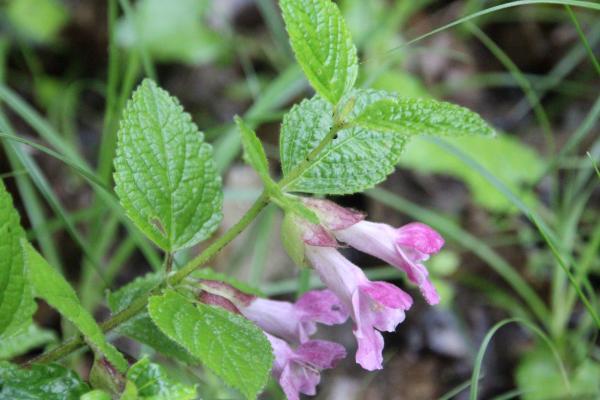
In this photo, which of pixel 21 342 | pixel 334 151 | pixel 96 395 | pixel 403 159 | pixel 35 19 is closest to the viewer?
pixel 96 395

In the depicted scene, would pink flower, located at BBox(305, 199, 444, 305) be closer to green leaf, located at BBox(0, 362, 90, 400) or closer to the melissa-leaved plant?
the melissa-leaved plant

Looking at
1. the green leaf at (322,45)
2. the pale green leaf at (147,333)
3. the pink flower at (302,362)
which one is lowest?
the pink flower at (302,362)

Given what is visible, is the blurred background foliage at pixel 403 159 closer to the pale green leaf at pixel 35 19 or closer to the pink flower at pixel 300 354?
the pale green leaf at pixel 35 19

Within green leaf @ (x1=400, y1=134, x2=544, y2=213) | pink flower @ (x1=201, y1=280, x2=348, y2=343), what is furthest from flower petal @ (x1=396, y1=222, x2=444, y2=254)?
green leaf @ (x1=400, y1=134, x2=544, y2=213)

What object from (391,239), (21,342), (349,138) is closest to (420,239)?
(391,239)

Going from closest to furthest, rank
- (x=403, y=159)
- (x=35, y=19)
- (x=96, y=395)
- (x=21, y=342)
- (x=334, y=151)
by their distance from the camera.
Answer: (x=96, y=395) → (x=334, y=151) → (x=21, y=342) → (x=403, y=159) → (x=35, y=19)

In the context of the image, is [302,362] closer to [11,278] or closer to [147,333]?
[147,333]

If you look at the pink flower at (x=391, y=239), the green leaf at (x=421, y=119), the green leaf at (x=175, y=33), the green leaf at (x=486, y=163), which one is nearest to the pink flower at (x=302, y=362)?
the pink flower at (x=391, y=239)
